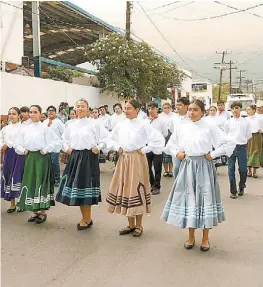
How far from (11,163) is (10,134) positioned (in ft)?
1.36

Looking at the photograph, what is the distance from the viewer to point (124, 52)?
1540cm

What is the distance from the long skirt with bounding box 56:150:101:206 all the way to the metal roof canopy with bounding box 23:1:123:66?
10506 millimetres

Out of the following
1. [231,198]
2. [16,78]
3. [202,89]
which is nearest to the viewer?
[231,198]

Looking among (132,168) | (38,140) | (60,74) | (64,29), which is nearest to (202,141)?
(132,168)

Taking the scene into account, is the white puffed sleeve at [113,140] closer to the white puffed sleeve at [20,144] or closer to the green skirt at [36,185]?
the green skirt at [36,185]

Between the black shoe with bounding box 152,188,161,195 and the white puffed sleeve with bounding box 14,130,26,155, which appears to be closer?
the white puffed sleeve with bounding box 14,130,26,155

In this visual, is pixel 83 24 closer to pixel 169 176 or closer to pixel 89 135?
pixel 169 176

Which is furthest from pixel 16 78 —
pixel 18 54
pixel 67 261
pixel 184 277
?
pixel 184 277

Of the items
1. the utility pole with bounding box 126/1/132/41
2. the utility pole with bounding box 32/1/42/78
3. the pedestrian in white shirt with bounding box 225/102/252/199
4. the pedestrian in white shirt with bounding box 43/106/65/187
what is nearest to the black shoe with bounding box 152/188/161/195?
the pedestrian in white shirt with bounding box 225/102/252/199

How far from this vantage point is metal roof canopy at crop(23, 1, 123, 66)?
14.9m

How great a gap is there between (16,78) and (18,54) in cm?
217

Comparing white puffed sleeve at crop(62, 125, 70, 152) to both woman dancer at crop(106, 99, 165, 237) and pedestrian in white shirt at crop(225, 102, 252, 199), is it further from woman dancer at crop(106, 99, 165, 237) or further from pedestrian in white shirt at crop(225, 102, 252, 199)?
pedestrian in white shirt at crop(225, 102, 252, 199)

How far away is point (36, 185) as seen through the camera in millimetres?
5152

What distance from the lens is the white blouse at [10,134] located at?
18.5 ft
